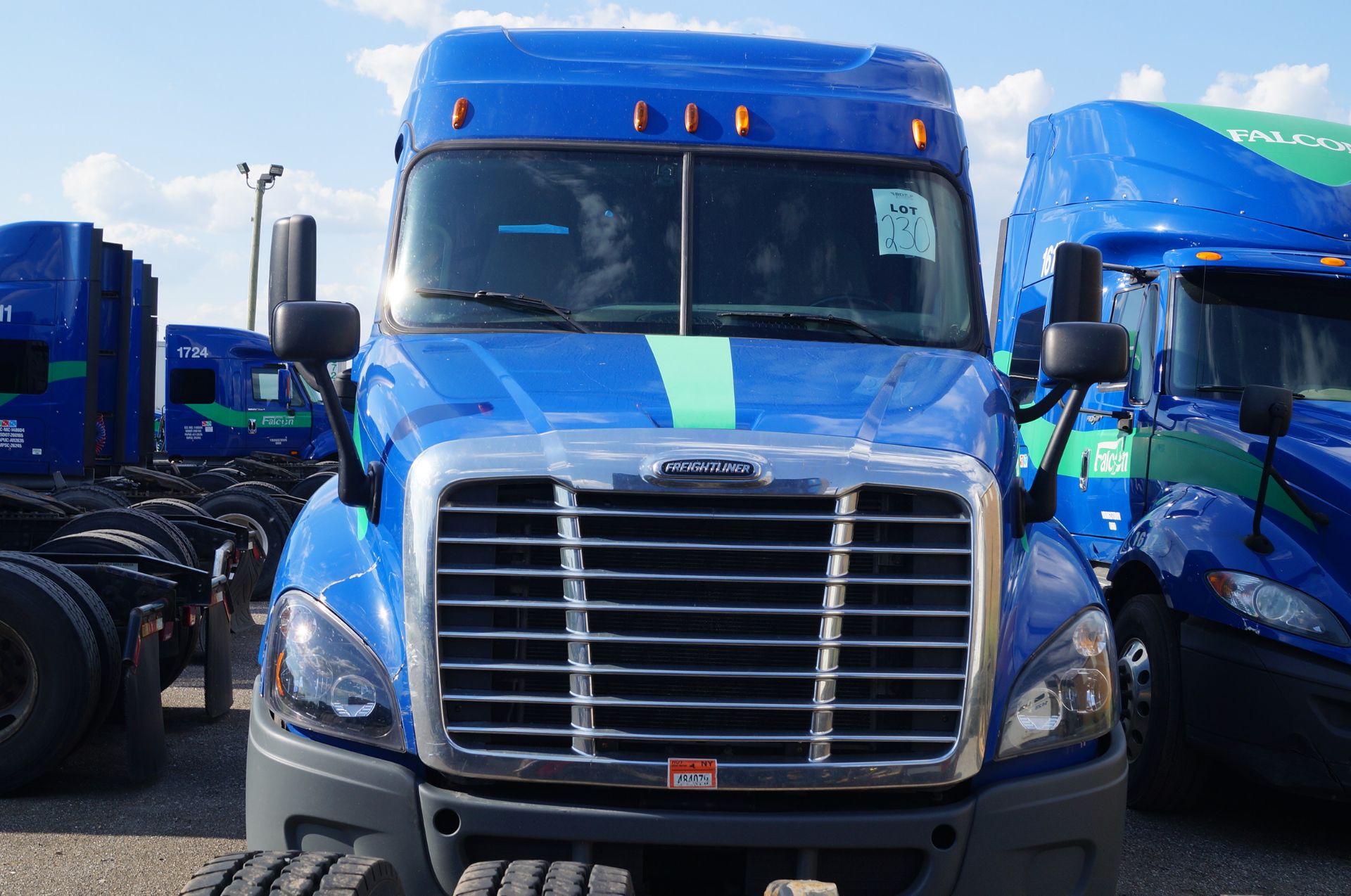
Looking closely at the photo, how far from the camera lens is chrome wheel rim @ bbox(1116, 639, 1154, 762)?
18.8ft

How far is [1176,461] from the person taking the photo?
6.30 meters

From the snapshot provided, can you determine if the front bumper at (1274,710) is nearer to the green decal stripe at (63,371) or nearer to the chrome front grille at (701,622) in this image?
the chrome front grille at (701,622)

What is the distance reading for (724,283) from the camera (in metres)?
4.29

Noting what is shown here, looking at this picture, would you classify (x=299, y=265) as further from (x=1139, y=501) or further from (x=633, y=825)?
(x=1139, y=501)

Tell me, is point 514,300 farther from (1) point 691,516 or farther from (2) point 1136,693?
(2) point 1136,693

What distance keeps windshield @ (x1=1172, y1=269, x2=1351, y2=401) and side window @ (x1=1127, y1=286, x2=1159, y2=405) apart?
0.15m

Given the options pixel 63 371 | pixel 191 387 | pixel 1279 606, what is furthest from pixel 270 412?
pixel 1279 606

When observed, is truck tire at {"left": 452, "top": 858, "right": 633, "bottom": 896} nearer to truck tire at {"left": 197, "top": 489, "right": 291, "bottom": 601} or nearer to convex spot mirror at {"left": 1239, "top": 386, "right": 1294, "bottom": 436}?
convex spot mirror at {"left": 1239, "top": 386, "right": 1294, "bottom": 436}

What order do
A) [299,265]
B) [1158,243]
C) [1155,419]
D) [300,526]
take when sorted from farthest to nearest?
[1158,243], [1155,419], [299,265], [300,526]

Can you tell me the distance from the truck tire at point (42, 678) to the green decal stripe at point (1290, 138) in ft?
20.6

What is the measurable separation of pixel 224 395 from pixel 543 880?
62.9 feet

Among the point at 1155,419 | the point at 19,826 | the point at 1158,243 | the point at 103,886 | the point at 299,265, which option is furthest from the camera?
the point at 1158,243

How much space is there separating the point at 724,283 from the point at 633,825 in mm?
1869

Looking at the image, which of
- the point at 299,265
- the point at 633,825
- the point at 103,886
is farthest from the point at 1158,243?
the point at 103,886
